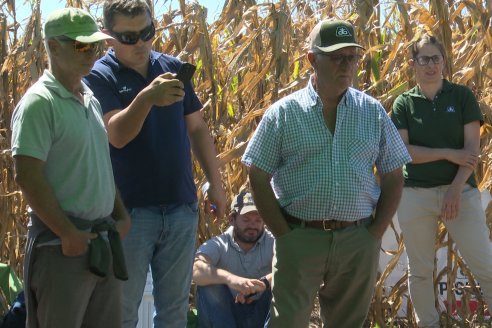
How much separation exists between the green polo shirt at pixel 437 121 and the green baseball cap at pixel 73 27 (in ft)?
7.20

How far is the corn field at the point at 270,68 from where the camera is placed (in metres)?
5.42

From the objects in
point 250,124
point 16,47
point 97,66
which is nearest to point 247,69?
point 250,124

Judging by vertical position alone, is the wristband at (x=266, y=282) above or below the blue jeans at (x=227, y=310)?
above

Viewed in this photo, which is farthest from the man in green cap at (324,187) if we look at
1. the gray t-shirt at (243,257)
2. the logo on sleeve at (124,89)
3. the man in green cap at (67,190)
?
the gray t-shirt at (243,257)

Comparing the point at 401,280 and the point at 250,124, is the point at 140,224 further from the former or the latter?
the point at 401,280

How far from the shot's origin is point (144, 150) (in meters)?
3.79

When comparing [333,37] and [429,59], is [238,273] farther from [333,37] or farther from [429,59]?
[333,37]

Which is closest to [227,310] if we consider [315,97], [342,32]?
[315,97]

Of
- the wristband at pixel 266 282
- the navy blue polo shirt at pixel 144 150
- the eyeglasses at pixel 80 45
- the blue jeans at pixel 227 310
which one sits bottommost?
the blue jeans at pixel 227 310

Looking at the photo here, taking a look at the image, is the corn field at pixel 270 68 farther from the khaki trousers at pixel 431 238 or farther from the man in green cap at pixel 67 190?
the man in green cap at pixel 67 190

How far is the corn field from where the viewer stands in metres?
5.42

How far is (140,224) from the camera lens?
378 centimetres

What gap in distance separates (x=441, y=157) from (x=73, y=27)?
2.31 metres

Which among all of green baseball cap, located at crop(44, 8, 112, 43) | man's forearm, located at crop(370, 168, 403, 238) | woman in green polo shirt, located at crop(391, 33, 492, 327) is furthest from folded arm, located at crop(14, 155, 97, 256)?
woman in green polo shirt, located at crop(391, 33, 492, 327)
